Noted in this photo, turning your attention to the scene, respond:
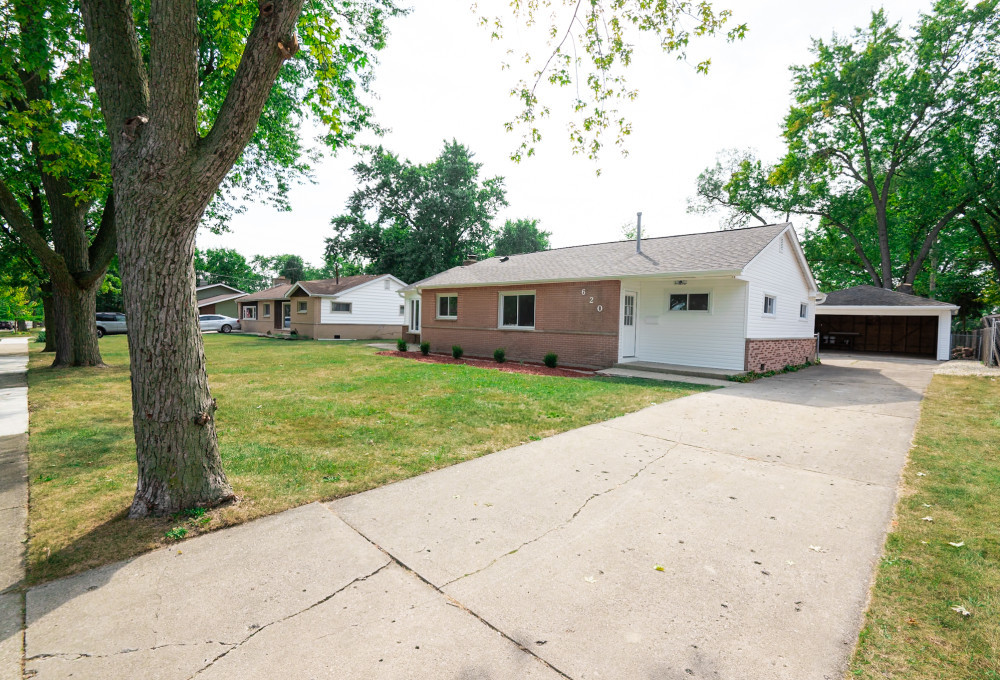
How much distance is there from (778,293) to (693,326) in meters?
3.53

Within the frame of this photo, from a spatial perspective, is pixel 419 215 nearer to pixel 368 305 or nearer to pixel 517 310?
pixel 368 305

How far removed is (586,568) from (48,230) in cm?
2414

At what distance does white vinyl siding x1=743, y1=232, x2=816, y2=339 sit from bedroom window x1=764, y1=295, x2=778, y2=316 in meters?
0.07

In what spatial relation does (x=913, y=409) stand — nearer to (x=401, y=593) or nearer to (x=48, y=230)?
(x=401, y=593)

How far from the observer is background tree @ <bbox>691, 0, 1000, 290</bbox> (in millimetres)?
23203

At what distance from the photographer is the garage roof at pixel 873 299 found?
67.0 ft

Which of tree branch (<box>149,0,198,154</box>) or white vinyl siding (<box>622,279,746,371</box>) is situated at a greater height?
tree branch (<box>149,0,198,154</box>)

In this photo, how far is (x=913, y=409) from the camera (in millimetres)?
8398

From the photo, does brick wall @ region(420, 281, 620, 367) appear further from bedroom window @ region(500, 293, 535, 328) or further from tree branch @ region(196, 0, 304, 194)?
tree branch @ region(196, 0, 304, 194)

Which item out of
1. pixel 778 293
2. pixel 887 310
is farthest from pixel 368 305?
pixel 887 310

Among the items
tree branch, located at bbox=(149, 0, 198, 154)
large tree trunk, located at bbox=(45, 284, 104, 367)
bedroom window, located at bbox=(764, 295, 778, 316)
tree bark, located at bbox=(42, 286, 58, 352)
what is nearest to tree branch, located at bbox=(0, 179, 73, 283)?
large tree trunk, located at bbox=(45, 284, 104, 367)

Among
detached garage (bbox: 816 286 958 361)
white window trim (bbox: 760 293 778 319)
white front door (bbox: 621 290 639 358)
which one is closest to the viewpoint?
white window trim (bbox: 760 293 778 319)

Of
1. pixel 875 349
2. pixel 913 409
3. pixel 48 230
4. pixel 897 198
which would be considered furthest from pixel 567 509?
pixel 897 198

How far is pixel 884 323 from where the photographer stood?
2403 cm
